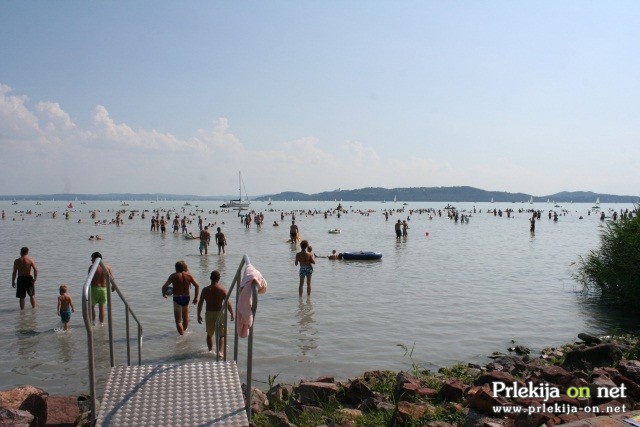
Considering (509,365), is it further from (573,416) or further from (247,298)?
(247,298)

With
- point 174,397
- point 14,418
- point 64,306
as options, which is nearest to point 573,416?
point 174,397

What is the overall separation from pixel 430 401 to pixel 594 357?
336 centimetres

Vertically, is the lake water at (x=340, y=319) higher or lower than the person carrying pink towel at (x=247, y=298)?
lower

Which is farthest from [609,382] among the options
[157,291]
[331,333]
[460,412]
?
[157,291]

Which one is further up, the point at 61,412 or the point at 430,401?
the point at 61,412

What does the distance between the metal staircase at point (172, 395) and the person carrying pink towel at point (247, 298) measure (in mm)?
71

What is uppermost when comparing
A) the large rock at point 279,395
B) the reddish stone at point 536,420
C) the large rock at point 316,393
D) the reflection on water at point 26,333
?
the reddish stone at point 536,420

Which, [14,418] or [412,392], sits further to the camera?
[412,392]

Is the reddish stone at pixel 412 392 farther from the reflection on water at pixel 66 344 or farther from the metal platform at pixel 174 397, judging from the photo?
the reflection on water at pixel 66 344

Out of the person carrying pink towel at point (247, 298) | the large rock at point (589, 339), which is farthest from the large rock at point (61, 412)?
the large rock at point (589, 339)

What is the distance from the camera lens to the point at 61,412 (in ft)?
16.3

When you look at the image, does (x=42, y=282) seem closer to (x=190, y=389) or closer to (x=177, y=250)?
(x=177, y=250)

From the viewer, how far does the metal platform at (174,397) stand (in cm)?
440

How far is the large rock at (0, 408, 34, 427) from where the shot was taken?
15.3 feet
